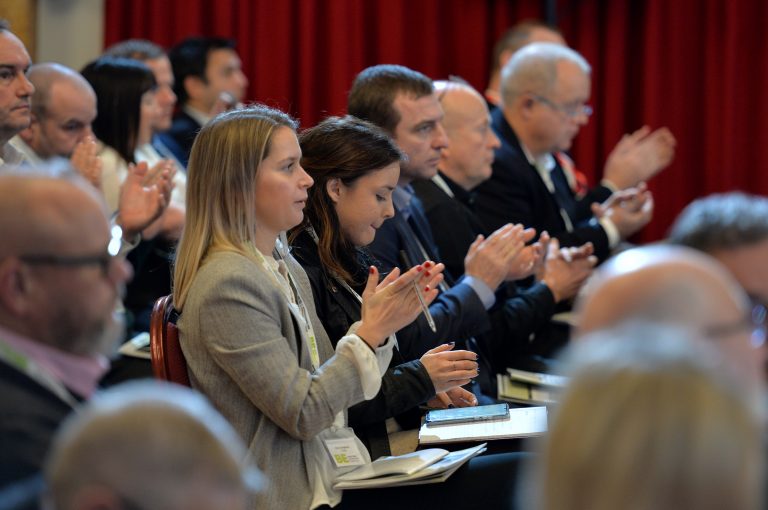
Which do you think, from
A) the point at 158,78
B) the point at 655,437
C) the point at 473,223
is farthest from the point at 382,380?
the point at 158,78

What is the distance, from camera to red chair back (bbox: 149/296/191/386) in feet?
7.41

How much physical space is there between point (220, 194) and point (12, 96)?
1164 millimetres

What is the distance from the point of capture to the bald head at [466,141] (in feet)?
12.7

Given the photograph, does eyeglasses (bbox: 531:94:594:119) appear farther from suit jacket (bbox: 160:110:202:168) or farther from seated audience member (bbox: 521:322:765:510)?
seated audience member (bbox: 521:322:765:510)

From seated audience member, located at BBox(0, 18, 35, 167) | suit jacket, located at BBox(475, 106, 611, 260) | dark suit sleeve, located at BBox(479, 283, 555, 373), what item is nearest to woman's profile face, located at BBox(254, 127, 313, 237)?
seated audience member, located at BBox(0, 18, 35, 167)

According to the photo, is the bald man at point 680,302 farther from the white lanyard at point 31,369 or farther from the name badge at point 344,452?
the name badge at point 344,452

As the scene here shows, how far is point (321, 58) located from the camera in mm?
5777

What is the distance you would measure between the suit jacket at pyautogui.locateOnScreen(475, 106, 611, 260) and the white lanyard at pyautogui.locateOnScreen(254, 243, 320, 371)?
68.4 inches

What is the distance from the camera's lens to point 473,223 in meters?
3.84

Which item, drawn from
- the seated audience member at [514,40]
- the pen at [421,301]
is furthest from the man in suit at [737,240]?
the seated audience member at [514,40]

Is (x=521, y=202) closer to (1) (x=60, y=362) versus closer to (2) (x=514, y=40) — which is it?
(2) (x=514, y=40)

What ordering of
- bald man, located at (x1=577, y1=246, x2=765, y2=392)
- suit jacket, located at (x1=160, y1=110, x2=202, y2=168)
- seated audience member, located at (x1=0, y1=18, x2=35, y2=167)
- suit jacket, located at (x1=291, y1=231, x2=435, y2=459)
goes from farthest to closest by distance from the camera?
suit jacket, located at (x1=160, y1=110, x2=202, y2=168)
seated audience member, located at (x1=0, y1=18, x2=35, y2=167)
suit jacket, located at (x1=291, y1=231, x2=435, y2=459)
bald man, located at (x1=577, y1=246, x2=765, y2=392)

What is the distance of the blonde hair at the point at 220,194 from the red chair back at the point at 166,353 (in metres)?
0.05

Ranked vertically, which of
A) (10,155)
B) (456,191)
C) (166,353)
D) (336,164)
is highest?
(336,164)
